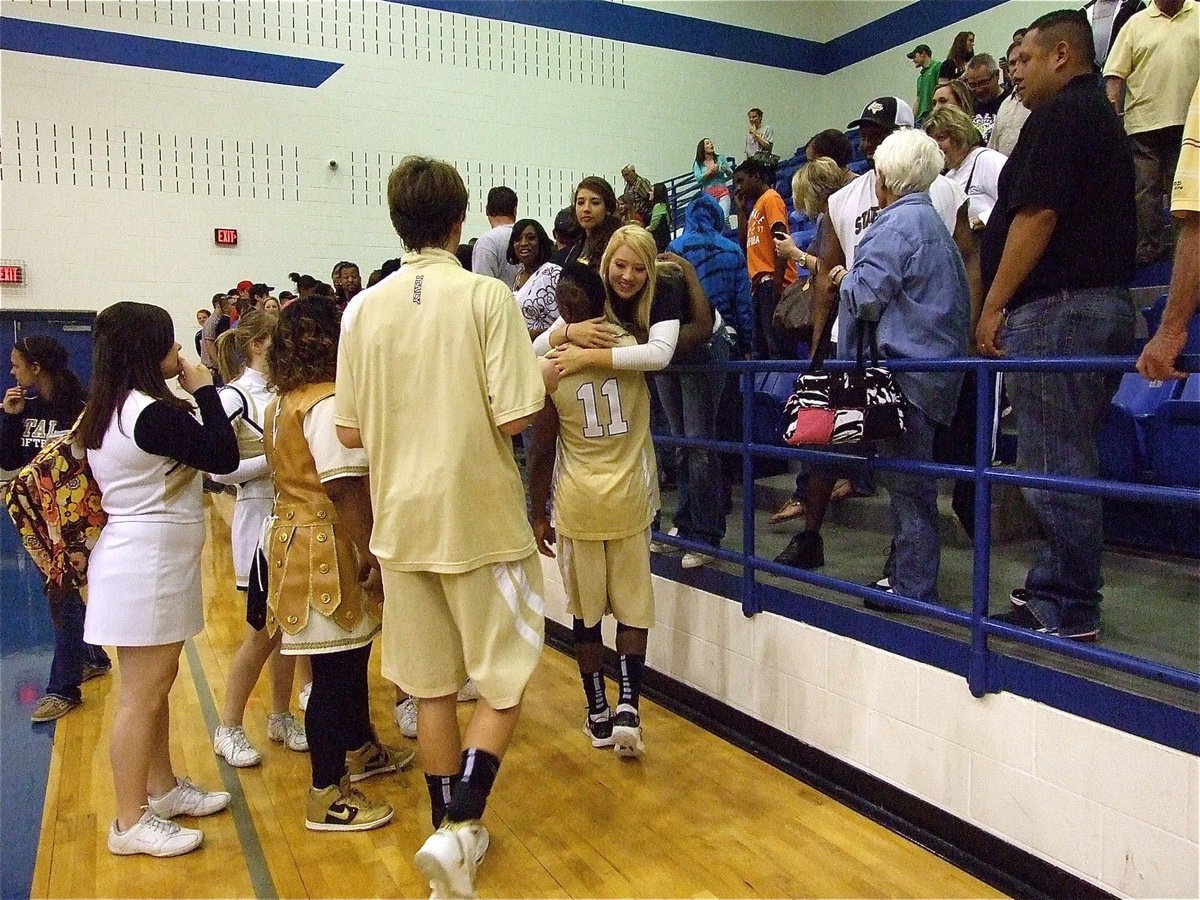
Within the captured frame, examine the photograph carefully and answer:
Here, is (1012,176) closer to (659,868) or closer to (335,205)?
(659,868)

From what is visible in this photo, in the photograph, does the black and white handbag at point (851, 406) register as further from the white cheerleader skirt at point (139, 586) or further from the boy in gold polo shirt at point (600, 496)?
the white cheerleader skirt at point (139, 586)

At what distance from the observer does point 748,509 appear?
2.83 metres

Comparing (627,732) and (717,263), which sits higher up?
(717,263)

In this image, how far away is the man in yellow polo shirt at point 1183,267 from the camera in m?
1.60

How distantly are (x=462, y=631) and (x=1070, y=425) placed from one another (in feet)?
5.07

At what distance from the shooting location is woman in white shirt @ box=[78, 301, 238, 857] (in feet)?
7.16

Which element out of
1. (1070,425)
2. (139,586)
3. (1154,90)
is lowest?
(139,586)

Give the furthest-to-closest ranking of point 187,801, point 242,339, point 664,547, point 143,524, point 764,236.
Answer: point 764,236, point 664,547, point 242,339, point 187,801, point 143,524

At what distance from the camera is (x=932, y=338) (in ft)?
7.88

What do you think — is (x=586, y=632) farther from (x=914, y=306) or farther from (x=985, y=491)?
(x=914, y=306)

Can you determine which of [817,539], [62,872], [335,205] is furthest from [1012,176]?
[335,205]

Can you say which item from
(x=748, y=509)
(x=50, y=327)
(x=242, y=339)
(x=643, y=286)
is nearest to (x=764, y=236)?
(x=643, y=286)

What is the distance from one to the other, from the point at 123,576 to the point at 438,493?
3.02ft

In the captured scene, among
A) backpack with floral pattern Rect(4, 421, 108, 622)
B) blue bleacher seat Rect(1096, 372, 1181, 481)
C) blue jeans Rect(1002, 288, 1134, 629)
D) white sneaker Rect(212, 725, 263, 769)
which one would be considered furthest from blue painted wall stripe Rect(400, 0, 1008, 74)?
blue jeans Rect(1002, 288, 1134, 629)
